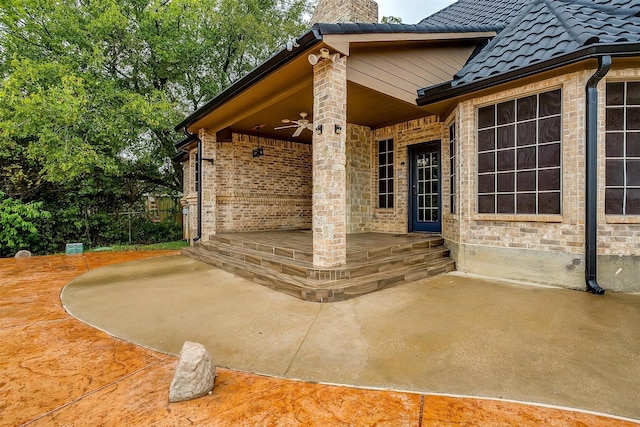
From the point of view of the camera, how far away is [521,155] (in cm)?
468

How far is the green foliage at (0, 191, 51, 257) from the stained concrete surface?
18.7 feet

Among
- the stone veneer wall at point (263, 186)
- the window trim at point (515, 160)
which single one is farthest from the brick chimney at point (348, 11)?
the window trim at point (515, 160)

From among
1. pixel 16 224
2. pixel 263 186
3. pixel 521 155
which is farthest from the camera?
pixel 263 186

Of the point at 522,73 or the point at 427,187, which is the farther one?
the point at 427,187

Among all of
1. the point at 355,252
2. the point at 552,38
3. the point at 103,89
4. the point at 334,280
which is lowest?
the point at 334,280

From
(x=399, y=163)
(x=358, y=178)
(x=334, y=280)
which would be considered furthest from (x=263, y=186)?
(x=334, y=280)

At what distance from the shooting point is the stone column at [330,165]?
4.08 metres

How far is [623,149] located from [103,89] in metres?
12.3

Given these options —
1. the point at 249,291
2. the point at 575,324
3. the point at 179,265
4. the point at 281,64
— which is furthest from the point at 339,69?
the point at 179,265

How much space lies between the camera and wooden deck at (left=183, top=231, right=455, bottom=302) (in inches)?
157

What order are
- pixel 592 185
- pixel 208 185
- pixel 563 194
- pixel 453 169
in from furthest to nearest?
pixel 208 185, pixel 453 169, pixel 563 194, pixel 592 185

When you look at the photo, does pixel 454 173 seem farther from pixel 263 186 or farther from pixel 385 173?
pixel 263 186

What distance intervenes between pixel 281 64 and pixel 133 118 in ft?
23.8

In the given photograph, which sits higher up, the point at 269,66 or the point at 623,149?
the point at 269,66
